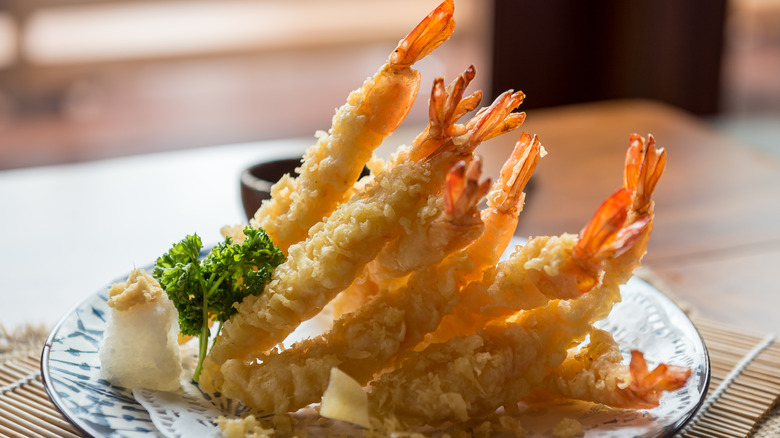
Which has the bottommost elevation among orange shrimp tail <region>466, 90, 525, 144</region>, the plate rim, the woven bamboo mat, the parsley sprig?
the woven bamboo mat

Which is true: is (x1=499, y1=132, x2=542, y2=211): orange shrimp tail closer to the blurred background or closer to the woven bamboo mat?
the woven bamboo mat

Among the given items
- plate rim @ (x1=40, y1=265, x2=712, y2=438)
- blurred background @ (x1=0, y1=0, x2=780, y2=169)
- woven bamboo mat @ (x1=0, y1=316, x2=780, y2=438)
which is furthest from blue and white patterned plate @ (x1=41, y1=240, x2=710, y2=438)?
blurred background @ (x1=0, y1=0, x2=780, y2=169)

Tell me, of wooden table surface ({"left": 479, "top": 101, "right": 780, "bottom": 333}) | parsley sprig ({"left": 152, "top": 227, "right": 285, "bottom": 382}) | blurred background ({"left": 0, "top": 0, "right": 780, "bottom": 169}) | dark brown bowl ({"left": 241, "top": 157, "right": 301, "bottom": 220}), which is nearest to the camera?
parsley sprig ({"left": 152, "top": 227, "right": 285, "bottom": 382})

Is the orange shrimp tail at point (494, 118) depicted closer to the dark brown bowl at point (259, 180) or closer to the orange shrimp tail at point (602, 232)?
the orange shrimp tail at point (602, 232)

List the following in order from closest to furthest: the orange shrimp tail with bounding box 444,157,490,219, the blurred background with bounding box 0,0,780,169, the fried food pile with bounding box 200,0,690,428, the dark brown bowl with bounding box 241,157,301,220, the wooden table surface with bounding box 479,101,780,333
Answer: the orange shrimp tail with bounding box 444,157,490,219 < the fried food pile with bounding box 200,0,690,428 < the dark brown bowl with bounding box 241,157,301,220 < the wooden table surface with bounding box 479,101,780,333 < the blurred background with bounding box 0,0,780,169

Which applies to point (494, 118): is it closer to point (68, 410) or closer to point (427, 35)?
point (427, 35)

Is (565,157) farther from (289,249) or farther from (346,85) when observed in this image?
(346,85)
